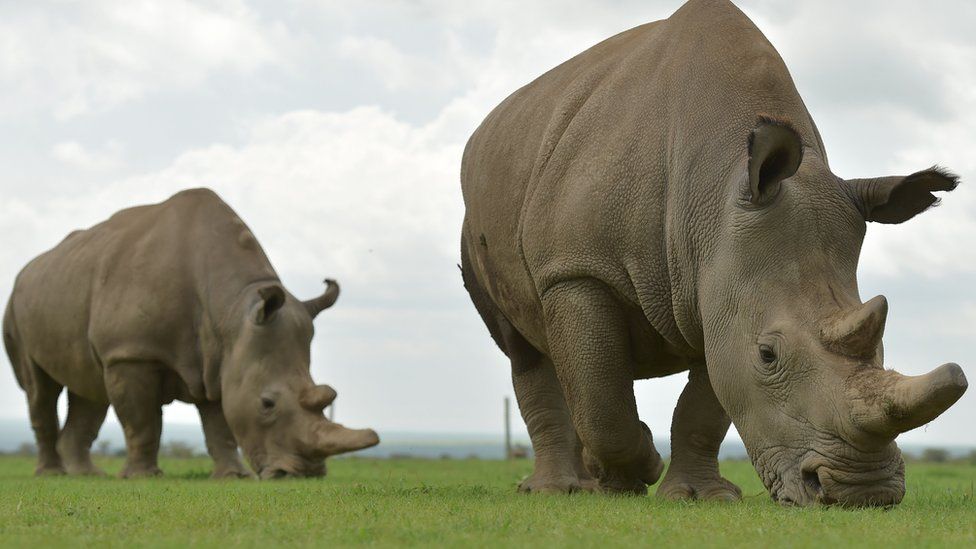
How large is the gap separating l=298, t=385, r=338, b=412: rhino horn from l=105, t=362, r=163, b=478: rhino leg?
1584 mm

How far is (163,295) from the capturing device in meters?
13.4

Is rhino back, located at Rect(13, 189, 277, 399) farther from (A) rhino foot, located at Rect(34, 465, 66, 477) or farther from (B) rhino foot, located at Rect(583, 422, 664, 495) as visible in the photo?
Answer: (B) rhino foot, located at Rect(583, 422, 664, 495)

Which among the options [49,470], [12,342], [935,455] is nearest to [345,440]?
[49,470]

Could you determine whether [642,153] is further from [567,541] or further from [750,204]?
[567,541]

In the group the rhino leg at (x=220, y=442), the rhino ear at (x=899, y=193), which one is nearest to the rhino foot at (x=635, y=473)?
the rhino ear at (x=899, y=193)

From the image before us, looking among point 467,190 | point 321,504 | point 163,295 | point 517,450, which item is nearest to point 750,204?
point 321,504

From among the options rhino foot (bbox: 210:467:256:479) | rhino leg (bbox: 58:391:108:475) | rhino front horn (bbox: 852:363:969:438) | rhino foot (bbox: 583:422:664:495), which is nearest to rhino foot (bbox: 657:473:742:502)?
rhino foot (bbox: 583:422:664:495)

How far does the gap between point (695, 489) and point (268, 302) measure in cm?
605

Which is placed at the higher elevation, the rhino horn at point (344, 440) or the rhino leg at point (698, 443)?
the rhino horn at point (344, 440)

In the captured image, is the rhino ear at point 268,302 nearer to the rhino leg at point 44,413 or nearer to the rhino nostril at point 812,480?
the rhino leg at point 44,413

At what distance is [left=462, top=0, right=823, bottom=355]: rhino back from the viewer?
23.3 feet

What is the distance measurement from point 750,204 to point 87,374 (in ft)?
30.9

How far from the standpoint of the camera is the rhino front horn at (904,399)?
5.53m

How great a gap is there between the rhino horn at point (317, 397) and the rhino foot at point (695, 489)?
5.38 m
